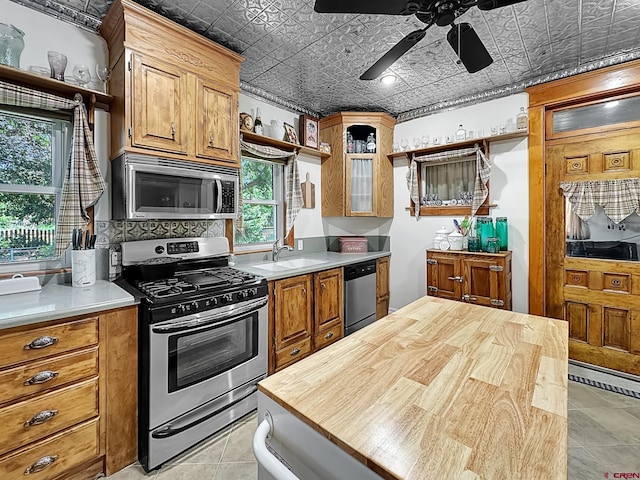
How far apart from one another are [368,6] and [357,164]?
2.32m

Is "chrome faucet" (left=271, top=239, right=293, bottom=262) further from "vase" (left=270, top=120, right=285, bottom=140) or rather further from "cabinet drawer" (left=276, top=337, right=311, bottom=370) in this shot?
"vase" (left=270, top=120, right=285, bottom=140)

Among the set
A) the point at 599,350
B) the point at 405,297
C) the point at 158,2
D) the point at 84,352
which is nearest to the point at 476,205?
the point at 405,297

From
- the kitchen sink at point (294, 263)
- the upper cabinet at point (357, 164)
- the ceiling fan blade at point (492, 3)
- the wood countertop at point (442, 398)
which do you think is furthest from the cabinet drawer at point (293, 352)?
the ceiling fan blade at point (492, 3)

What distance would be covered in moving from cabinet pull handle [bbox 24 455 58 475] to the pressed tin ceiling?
250 centimetres

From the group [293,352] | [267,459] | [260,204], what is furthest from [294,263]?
[267,459]

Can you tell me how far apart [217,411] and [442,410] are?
1.66 meters

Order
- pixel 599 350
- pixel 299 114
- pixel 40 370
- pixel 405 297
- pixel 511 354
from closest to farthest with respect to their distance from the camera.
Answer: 1. pixel 511 354
2. pixel 40 370
3. pixel 599 350
4. pixel 299 114
5. pixel 405 297

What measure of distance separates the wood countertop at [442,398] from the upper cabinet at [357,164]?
8.21ft

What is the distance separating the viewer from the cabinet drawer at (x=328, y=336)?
9.59 feet

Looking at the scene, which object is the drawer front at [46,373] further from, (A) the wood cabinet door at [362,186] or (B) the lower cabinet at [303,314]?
(A) the wood cabinet door at [362,186]

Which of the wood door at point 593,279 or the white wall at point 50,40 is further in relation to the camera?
the wood door at point 593,279

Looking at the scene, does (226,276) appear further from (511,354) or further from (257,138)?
(511,354)

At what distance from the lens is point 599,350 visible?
9.11ft

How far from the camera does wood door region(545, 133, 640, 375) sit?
104 inches
